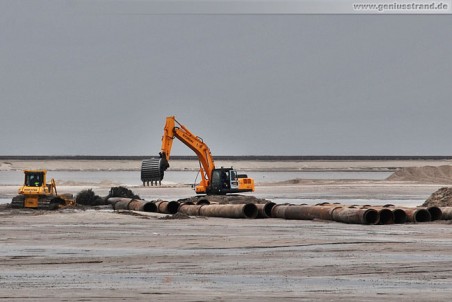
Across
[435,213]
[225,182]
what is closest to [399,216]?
[435,213]

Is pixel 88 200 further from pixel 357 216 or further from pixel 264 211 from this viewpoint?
pixel 357 216

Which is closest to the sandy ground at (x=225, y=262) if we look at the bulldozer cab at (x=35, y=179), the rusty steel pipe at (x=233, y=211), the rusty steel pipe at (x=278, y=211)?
the rusty steel pipe at (x=278, y=211)

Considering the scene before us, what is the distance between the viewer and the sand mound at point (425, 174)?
13638 centimetres

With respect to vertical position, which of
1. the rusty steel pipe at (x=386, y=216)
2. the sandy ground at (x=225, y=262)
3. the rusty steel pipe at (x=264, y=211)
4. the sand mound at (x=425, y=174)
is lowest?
the sandy ground at (x=225, y=262)

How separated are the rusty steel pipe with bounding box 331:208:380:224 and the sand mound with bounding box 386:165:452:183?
300 feet

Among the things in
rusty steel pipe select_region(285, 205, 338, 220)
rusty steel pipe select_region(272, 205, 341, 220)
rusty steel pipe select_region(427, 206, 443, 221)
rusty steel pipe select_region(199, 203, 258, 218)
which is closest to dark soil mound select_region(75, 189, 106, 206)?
rusty steel pipe select_region(199, 203, 258, 218)

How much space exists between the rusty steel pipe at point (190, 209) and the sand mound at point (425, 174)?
85.8 metres

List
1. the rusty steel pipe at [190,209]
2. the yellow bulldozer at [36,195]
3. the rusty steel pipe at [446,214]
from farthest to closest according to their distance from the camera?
the yellow bulldozer at [36,195] → the rusty steel pipe at [190,209] → the rusty steel pipe at [446,214]

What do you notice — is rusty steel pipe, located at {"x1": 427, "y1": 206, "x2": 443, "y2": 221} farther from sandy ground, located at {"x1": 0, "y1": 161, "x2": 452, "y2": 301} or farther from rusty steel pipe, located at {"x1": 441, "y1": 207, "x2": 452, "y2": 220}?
sandy ground, located at {"x1": 0, "y1": 161, "x2": 452, "y2": 301}

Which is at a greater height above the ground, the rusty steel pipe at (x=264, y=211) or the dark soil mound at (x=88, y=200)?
the dark soil mound at (x=88, y=200)

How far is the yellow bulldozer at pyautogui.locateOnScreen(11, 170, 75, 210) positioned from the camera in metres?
55.0

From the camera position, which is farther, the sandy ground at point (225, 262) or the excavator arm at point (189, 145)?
the excavator arm at point (189, 145)

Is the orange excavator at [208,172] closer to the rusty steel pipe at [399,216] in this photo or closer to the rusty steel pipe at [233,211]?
the rusty steel pipe at [233,211]

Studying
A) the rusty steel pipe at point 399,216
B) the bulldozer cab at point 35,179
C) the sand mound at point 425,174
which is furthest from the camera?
the sand mound at point 425,174
